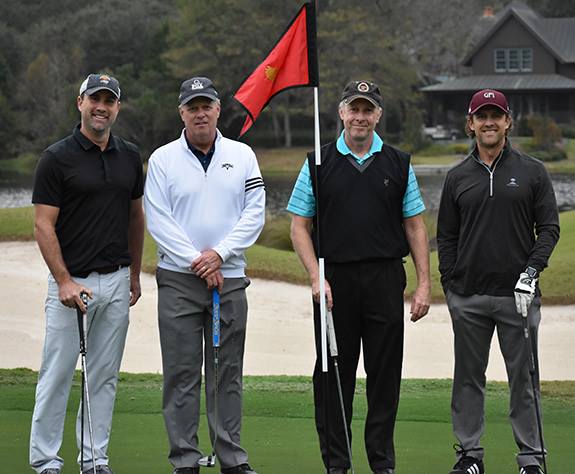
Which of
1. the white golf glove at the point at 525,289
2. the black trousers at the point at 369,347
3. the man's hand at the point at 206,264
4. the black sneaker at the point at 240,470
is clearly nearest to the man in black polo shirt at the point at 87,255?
the man's hand at the point at 206,264

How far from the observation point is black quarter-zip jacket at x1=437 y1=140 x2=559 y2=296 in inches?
212

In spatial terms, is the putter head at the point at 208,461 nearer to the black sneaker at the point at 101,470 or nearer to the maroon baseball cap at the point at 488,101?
the black sneaker at the point at 101,470

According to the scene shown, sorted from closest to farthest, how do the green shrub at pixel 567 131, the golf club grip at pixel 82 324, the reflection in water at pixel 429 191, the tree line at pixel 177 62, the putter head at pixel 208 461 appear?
the golf club grip at pixel 82 324 → the putter head at pixel 208 461 → the reflection in water at pixel 429 191 → the tree line at pixel 177 62 → the green shrub at pixel 567 131

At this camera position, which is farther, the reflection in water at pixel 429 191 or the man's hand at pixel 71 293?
the reflection in water at pixel 429 191

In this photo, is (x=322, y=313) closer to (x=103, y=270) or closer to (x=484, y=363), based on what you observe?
(x=484, y=363)

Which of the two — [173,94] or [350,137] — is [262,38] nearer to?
[173,94]

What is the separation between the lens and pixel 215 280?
5.28 metres

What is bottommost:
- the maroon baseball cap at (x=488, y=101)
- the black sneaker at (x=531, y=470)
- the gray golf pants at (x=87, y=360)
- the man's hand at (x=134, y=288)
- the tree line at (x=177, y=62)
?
the black sneaker at (x=531, y=470)

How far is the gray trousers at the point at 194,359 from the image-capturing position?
536 cm

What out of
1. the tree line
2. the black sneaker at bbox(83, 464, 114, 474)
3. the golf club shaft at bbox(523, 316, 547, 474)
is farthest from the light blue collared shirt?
the tree line

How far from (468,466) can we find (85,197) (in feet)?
7.13

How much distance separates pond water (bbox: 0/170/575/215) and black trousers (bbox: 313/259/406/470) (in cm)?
1915

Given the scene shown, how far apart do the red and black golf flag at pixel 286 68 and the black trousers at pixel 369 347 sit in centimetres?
89

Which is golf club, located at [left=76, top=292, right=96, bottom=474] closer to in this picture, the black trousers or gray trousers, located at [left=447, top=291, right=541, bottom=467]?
the black trousers
